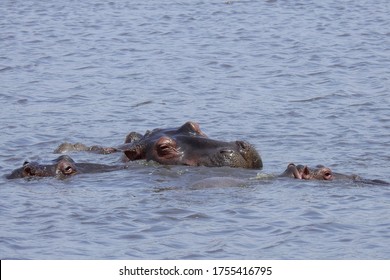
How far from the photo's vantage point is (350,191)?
1080 centimetres

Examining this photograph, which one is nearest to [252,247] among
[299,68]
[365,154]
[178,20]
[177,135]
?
[177,135]

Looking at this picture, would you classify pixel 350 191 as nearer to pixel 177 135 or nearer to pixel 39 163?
pixel 177 135

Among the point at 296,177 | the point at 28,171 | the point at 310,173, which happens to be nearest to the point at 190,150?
the point at 296,177

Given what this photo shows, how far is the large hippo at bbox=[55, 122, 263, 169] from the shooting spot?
1144cm

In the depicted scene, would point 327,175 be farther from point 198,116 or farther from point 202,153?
point 198,116

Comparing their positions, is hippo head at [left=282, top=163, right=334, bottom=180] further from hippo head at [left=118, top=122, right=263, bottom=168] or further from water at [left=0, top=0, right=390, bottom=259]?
hippo head at [left=118, top=122, right=263, bottom=168]

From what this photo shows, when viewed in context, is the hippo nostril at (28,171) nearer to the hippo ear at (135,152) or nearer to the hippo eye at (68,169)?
the hippo eye at (68,169)

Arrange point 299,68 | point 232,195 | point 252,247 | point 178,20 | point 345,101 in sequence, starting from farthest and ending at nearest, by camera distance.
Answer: point 178,20 → point 299,68 → point 345,101 → point 232,195 → point 252,247

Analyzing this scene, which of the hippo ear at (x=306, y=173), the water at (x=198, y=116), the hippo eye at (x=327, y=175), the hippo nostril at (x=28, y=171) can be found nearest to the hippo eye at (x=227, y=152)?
the water at (x=198, y=116)

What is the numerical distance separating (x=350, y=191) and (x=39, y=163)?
11.0 feet

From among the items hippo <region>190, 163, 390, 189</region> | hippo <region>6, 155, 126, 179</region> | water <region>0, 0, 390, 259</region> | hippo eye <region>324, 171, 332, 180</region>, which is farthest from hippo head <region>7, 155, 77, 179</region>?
hippo eye <region>324, 171, 332, 180</region>

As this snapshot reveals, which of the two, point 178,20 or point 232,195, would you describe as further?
point 178,20

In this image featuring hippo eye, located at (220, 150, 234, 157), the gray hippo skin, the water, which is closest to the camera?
the water
